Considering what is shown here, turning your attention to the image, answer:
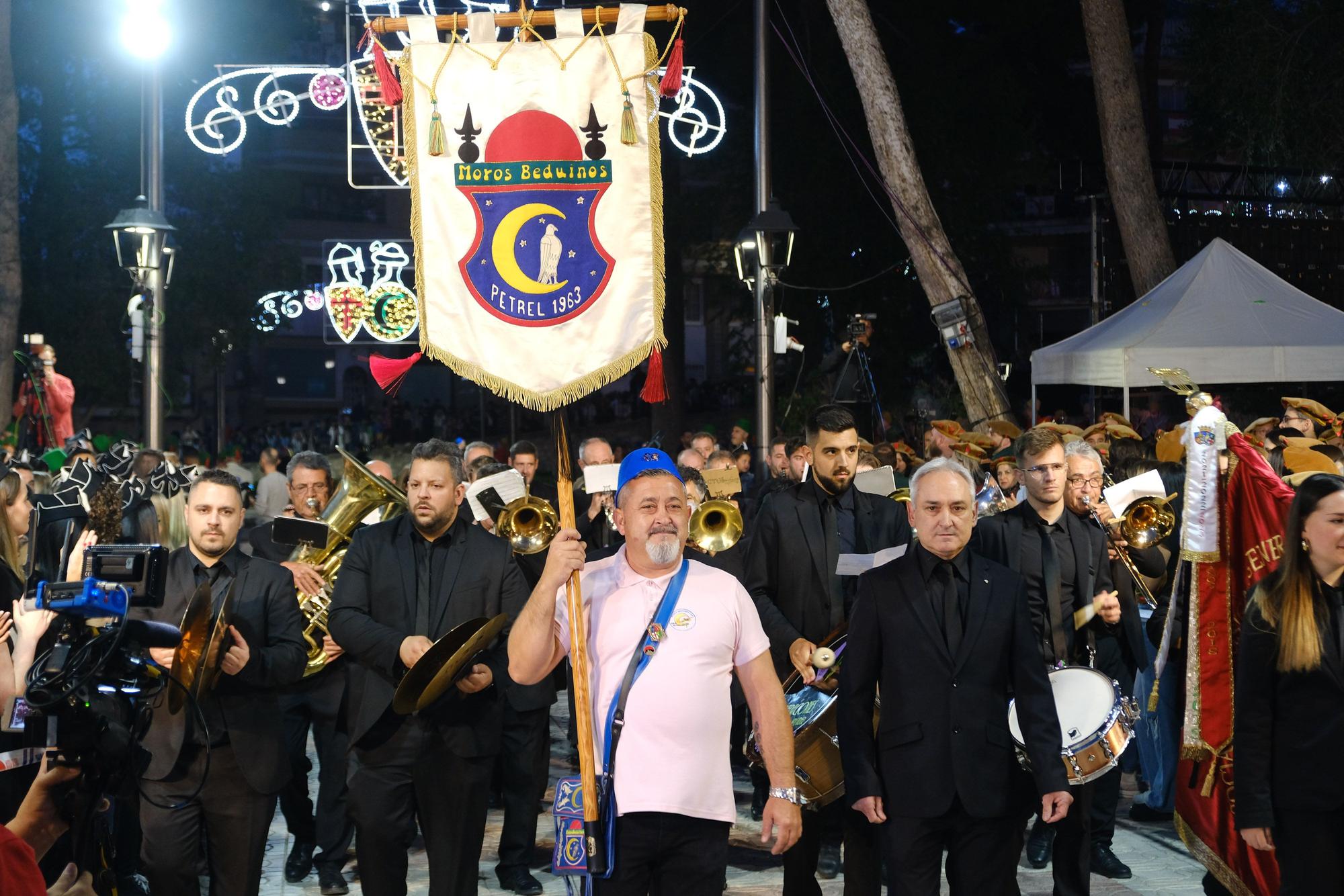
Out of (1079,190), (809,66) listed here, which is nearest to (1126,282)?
(1079,190)

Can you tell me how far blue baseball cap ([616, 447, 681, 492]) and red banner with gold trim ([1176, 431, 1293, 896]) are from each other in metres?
2.61

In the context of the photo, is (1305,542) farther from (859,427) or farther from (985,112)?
(985,112)

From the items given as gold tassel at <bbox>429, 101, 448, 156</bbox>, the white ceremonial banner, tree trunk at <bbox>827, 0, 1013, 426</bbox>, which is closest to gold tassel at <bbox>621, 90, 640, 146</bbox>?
the white ceremonial banner

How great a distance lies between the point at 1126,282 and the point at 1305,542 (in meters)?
19.5

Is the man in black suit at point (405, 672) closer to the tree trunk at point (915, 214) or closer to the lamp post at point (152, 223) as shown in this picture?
the lamp post at point (152, 223)

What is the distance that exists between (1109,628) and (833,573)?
56.9 inches

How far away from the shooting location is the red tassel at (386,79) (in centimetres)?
620

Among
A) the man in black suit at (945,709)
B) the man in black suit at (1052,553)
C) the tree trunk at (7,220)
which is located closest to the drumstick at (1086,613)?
the man in black suit at (1052,553)

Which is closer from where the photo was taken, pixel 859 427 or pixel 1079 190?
pixel 859 427

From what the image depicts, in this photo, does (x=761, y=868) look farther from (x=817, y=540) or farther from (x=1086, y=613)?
(x=1086, y=613)

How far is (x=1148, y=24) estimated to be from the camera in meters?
30.2

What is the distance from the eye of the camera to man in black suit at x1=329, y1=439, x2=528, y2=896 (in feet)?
19.3

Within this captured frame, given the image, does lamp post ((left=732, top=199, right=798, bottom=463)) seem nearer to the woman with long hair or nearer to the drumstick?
the drumstick

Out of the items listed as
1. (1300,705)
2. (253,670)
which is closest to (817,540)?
(1300,705)
